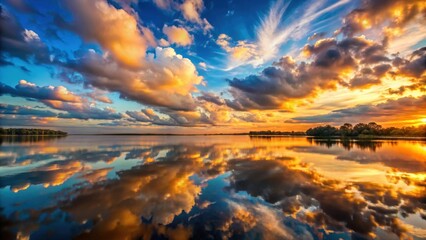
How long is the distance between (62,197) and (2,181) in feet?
23.7

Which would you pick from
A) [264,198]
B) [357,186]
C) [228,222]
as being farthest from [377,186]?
[228,222]

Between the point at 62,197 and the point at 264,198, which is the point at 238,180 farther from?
the point at 62,197

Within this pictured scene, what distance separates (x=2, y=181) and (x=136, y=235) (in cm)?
1412

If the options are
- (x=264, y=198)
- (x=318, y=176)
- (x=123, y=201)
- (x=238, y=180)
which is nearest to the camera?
(x=123, y=201)

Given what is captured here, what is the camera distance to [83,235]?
7.42m

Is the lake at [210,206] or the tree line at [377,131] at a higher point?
the tree line at [377,131]

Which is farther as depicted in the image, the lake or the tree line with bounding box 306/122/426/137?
the tree line with bounding box 306/122/426/137

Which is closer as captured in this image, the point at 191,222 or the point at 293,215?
the point at 191,222

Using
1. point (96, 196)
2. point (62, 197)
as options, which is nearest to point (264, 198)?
point (96, 196)

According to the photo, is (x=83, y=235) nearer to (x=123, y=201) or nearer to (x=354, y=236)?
(x=123, y=201)

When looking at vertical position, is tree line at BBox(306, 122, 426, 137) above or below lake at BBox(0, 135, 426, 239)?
above

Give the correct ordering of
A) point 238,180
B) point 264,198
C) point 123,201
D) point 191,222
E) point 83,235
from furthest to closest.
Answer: point 238,180
point 264,198
point 123,201
point 191,222
point 83,235

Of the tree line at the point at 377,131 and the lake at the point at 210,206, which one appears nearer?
the lake at the point at 210,206

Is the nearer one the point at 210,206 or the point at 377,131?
the point at 210,206
